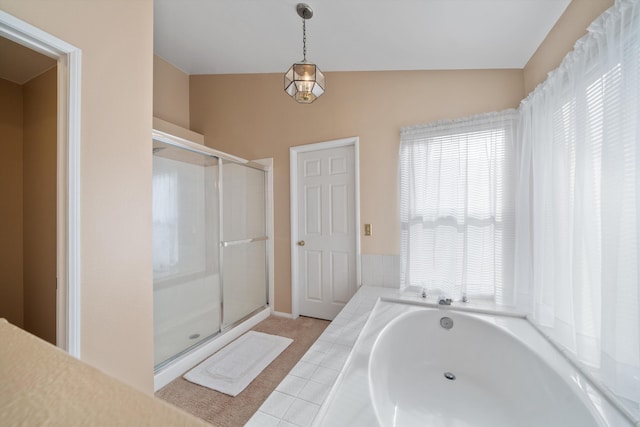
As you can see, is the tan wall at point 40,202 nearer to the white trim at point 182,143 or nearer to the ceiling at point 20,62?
the ceiling at point 20,62

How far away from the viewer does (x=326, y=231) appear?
8.90 feet

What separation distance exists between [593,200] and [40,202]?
10.0ft

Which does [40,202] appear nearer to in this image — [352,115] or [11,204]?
[11,204]

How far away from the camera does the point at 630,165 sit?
3.15 feet

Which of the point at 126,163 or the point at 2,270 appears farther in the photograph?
the point at 2,270

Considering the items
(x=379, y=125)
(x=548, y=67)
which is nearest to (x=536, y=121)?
(x=548, y=67)

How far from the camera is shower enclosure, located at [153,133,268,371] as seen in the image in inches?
77.5

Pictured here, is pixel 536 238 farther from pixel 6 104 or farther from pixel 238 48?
pixel 6 104

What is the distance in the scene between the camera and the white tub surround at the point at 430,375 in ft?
3.27

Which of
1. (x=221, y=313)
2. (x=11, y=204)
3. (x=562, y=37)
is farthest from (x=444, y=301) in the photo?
(x=11, y=204)

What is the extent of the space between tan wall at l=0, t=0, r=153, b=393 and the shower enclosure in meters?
0.48

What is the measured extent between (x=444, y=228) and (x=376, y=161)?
2.89ft

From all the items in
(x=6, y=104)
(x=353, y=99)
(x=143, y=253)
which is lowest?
(x=143, y=253)

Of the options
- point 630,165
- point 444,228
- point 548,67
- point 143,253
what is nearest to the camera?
point 630,165
